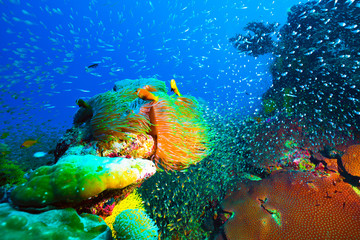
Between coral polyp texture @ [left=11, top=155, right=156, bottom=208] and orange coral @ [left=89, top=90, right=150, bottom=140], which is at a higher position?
orange coral @ [left=89, top=90, right=150, bottom=140]

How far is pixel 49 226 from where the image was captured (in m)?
1.39

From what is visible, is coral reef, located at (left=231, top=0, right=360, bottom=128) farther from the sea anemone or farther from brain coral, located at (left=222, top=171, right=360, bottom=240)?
the sea anemone

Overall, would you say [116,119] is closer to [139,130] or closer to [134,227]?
[139,130]

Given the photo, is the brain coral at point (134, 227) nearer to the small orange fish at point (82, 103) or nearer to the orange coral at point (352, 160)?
the small orange fish at point (82, 103)

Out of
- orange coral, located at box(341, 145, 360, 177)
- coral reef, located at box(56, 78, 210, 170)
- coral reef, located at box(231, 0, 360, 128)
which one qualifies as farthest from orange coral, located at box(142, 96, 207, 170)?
coral reef, located at box(231, 0, 360, 128)

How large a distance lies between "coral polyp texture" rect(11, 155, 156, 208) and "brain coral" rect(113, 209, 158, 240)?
2.01 ft

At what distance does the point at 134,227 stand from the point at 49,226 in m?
0.95

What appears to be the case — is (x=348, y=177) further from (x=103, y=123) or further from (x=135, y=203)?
(x=103, y=123)

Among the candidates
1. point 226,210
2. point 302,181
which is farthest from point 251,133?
point 226,210

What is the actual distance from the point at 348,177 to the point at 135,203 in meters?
5.42

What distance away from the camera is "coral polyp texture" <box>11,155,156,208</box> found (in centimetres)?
150

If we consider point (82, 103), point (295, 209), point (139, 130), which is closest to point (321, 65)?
point (295, 209)

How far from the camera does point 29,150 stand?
946 centimetres

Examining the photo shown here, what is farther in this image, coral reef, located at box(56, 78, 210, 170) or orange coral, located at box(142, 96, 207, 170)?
orange coral, located at box(142, 96, 207, 170)
